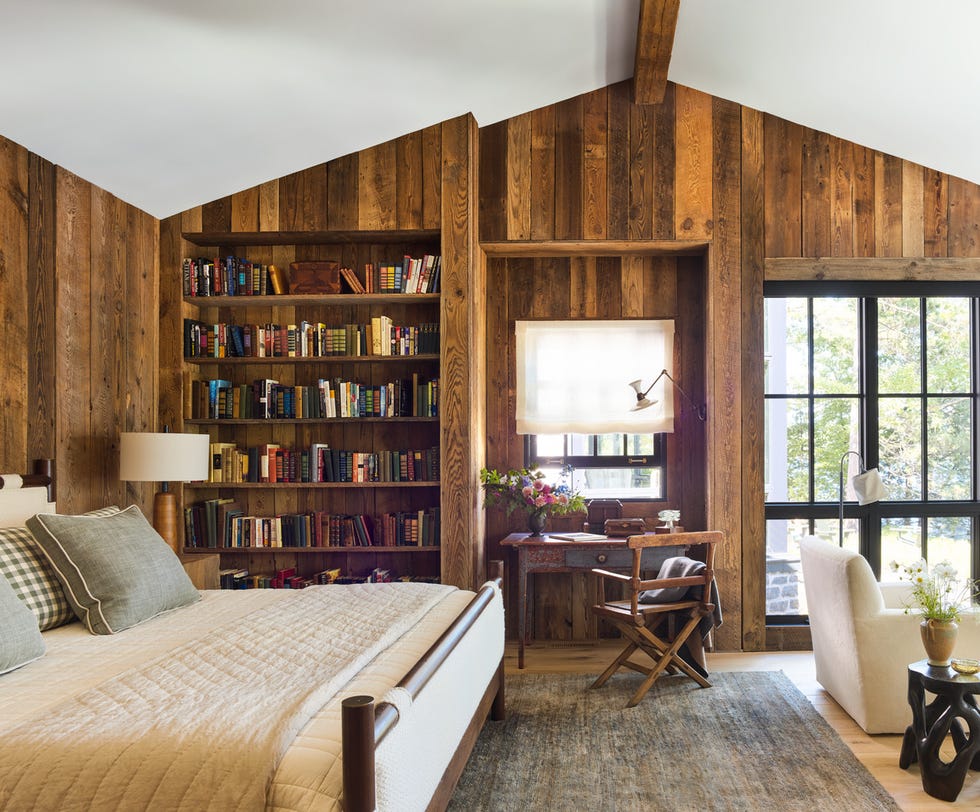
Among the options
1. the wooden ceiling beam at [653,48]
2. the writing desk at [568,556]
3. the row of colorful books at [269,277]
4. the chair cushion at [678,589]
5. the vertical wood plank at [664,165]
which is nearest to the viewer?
the wooden ceiling beam at [653,48]

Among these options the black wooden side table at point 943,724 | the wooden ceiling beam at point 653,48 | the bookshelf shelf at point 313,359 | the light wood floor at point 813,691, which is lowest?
the light wood floor at point 813,691

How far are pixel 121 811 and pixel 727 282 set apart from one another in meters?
4.07

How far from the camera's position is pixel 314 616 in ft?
9.35

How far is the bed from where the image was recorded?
1.65 m

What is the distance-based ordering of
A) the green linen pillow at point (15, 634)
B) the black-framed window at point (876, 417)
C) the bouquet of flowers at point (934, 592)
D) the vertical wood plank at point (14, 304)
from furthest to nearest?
the black-framed window at point (876, 417)
the vertical wood plank at point (14, 304)
the bouquet of flowers at point (934, 592)
the green linen pillow at point (15, 634)

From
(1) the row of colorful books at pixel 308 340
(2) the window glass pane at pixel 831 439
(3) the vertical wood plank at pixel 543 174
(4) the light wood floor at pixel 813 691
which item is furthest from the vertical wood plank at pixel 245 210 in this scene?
(2) the window glass pane at pixel 831 439

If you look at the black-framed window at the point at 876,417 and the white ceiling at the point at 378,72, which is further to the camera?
the black-framed window at the point at 876,417

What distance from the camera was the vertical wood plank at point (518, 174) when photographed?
15.6 feet

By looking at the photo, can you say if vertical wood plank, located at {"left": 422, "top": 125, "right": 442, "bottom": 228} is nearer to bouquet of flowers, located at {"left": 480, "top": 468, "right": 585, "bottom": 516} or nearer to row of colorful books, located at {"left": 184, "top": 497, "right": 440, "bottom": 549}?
bouquet of flowers, located at {"left": 480, "top": 468, "right": 585, "bottom": 516}

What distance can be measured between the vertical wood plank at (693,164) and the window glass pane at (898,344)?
3.96 feet

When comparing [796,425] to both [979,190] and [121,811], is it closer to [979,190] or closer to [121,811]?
[979,190]

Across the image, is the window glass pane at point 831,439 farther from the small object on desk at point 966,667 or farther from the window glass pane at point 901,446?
the small object on desk at point 966,667

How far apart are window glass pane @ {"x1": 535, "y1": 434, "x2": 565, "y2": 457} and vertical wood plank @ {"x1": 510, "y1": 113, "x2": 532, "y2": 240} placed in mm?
1266

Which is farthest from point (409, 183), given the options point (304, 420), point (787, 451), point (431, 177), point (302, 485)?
point (787, 451)
